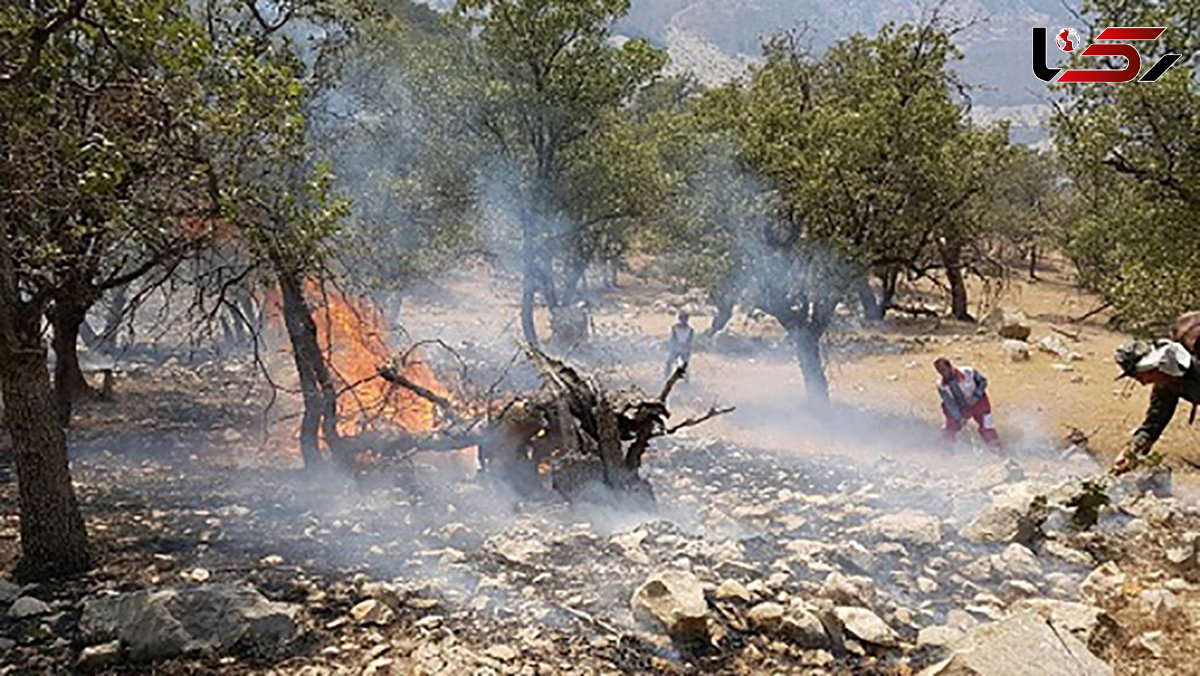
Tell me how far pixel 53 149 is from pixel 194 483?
5.37 meters

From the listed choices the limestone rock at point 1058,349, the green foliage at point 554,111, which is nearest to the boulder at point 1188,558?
the green foliage at point 554,111

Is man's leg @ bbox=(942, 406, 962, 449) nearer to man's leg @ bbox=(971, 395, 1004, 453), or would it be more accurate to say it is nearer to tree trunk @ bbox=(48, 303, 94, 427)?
man's leg @ bbox=(971, 395, 1004, 453)

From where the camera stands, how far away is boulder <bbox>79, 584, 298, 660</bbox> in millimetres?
4414

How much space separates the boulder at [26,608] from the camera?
4883mm

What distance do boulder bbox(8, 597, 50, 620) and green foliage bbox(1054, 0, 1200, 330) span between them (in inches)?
471

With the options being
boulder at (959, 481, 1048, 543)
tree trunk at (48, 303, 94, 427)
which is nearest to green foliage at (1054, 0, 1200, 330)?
boulder at (959, 481, 1048, 543)

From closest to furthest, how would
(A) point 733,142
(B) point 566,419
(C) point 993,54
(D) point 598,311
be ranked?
(B) point 566,419 → (A) point 733,142 → (D) point 598,311 → (C) point 993,54

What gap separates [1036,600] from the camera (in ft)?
18.5

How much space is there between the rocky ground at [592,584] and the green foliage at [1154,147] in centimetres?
363

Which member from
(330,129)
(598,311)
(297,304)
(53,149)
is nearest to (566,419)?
(297,304)

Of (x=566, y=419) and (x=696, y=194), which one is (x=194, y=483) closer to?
(x=566, y=419)

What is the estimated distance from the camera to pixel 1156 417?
870cm

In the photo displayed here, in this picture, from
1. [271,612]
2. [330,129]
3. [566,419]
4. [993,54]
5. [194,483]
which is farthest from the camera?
[993,54]

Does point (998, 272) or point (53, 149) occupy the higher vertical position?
point (53, 149)
